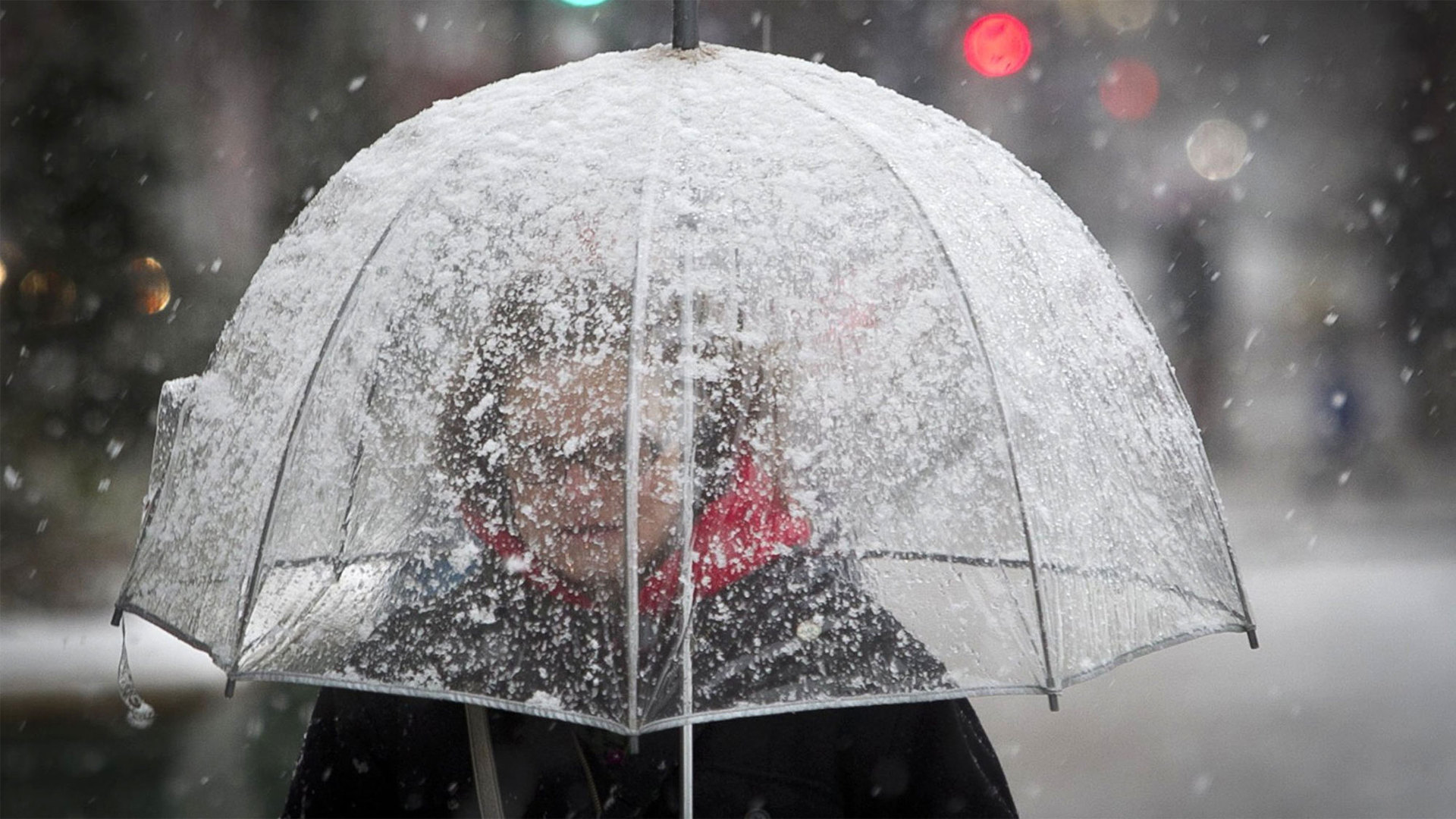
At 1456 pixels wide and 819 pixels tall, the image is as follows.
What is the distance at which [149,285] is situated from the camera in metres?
11.6

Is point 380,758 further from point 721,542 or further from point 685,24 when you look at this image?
point 685,24

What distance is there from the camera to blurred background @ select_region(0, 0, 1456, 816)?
22.1ft

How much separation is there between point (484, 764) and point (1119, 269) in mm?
9095

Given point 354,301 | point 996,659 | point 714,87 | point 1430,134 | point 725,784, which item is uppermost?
point 1430,134

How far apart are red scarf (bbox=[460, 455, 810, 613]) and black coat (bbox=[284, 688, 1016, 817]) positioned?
0.50 metres

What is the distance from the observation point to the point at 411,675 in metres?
1.87

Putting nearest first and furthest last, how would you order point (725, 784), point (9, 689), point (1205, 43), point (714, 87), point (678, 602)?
point (678, 602)
point (714, 87)
point (725, 784)
point (9, 689)
point (1205, 43)

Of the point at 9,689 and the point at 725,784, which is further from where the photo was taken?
the point at 9,689

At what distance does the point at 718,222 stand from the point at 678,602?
53cm

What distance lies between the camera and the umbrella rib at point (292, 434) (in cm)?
199

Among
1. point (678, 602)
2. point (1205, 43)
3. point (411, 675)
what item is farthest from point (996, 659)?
point (1205, 43)

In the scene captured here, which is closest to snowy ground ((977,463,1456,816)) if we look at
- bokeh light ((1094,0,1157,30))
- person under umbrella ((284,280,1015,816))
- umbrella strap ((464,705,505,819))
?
umbrella strap ((464,705,505,819))

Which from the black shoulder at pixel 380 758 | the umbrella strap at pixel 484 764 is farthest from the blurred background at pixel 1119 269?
the umbrella strap at pixel 484 764

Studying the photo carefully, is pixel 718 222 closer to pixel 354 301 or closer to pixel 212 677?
pixel 354 301
